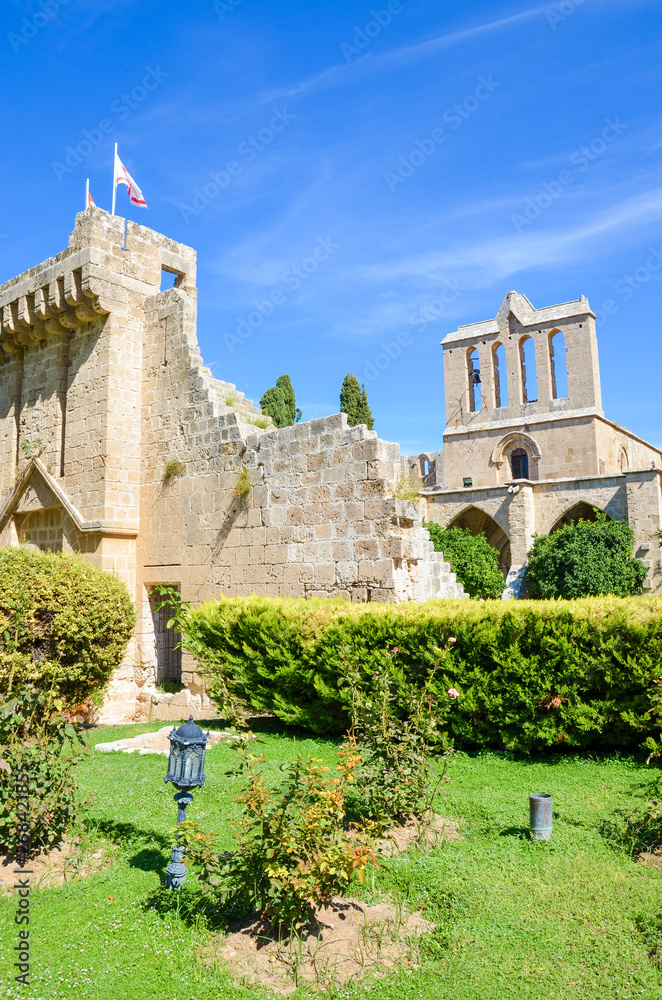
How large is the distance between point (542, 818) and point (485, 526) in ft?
93.3

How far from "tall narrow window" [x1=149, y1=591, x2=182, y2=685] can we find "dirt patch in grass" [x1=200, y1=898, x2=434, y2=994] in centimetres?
809

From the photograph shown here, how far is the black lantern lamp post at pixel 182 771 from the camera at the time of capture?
12.0 feet

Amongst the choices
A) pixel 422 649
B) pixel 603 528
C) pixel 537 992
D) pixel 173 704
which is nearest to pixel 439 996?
pixel 537 992

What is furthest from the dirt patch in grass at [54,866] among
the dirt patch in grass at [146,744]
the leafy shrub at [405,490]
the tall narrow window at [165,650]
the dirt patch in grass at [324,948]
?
the tall narrow window at [165,650]

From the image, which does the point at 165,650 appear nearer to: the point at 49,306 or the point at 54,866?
the point at 49,306

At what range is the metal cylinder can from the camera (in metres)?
4.29

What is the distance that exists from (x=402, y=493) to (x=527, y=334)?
31830 millimetres

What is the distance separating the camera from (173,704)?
10398 millimetres

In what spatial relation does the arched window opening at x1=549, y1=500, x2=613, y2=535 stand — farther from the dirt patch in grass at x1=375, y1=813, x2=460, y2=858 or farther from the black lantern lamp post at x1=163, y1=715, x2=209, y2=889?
the black lantern lamp post at x1=163, y1=715, x2=209, y2=889

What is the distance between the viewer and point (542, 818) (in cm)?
430

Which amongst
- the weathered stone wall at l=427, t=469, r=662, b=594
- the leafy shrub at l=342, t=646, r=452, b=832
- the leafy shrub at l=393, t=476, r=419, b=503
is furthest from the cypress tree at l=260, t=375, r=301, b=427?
the leafy shrub at l=342, t=646, r=452, b=832

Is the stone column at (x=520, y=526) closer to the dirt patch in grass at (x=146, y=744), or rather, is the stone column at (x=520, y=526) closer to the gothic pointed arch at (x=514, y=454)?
the gothic pointed arch at (x=514, y=454)

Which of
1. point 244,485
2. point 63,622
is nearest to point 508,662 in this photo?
point 63,622

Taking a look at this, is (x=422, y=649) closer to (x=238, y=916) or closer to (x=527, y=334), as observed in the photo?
(x=238, y=916)
